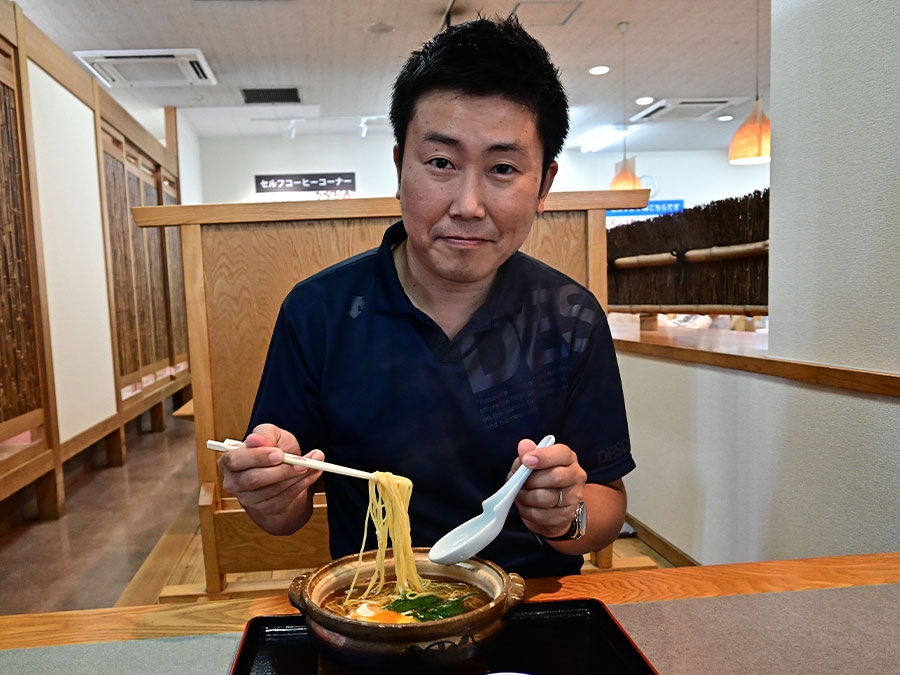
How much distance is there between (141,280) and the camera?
638 centimetres

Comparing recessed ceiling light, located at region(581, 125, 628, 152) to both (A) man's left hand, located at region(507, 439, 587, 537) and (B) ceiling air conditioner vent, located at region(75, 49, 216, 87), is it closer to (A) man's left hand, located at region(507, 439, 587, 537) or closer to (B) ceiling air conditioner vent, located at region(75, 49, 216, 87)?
(B) ceiling air conditioner vent, located at region(75, 49, 216, 87)

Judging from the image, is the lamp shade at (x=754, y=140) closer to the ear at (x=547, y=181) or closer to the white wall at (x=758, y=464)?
the white wall at (x=758, y=464)

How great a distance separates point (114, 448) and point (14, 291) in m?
1.75

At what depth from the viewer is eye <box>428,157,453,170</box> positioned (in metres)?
1.00

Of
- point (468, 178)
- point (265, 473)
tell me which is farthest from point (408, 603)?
point (468, 178)

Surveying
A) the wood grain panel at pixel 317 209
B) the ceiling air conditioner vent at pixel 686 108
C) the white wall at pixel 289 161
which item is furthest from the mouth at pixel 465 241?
the white wall at pixel 289 161

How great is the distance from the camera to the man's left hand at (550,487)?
0.77 metres

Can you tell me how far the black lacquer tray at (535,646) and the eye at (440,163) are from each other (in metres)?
0.63

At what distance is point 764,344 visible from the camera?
247 cm

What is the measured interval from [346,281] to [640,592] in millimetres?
682

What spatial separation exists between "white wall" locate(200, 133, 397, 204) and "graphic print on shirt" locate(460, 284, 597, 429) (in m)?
8.43

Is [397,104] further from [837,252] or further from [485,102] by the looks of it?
[837,252]

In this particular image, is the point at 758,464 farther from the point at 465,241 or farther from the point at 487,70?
the point at 487,70

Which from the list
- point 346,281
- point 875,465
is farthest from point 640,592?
point 875,465
